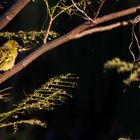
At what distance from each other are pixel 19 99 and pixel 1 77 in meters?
4.66

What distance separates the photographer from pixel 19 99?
707 centimetres

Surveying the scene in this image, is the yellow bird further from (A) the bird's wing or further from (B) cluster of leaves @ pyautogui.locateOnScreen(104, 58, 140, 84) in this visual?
(B) cluster of leaves @ pyautogui.locateOnScreen(104, 58, 140, 84)

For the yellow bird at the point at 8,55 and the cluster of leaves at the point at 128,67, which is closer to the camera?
the yellow bird at the point at 8,55

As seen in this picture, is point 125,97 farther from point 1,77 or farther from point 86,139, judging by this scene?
point 1,77

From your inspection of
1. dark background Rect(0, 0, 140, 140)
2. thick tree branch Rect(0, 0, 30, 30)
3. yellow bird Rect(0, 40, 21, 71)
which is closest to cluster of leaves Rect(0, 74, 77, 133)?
thick tree branch Rect(0, 0, 30, 30)

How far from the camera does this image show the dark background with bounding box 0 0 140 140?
7.73m

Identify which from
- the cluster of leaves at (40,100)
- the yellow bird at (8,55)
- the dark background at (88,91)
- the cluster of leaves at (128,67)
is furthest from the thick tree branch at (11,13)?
the dark background at (88,91)

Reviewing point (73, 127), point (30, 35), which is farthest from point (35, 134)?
point (30, 35)

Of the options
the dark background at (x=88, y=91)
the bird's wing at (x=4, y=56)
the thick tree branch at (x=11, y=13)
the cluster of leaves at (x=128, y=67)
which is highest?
the dark background at (x=88, y=91)

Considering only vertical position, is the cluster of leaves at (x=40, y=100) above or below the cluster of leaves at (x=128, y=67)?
below

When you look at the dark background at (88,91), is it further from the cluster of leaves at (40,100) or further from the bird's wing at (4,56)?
the cluster of leaves at (40,100)

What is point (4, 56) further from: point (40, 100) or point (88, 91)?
point (88, 91)

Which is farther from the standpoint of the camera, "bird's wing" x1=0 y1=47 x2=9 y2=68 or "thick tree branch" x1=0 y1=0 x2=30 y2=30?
"bird's wing" x1=0 y1=47 x2=9 y2=68

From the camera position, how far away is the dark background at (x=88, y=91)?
773 centimetres
